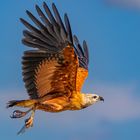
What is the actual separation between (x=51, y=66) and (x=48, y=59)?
0.64 feet

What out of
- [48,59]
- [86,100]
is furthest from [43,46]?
[86,100]

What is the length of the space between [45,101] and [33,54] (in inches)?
50.9

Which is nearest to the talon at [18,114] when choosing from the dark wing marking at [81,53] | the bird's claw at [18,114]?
the bird's claw at [18,114]

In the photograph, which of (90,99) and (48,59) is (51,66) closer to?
(48,59)

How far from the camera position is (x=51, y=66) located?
14.5 metres

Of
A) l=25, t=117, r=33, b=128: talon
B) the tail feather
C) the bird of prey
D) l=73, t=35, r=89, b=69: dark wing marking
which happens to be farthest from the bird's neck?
l=73, t=35, r=89, b=69: dark wing marking

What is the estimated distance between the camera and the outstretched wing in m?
14.3

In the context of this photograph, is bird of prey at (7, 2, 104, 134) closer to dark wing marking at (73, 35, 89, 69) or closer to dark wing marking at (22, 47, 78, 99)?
dark wing marking at (22, 47, 78, 99)

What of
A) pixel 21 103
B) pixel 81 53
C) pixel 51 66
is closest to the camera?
pixel 21 103

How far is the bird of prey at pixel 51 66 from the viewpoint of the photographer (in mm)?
14141

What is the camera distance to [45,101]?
14.3 m

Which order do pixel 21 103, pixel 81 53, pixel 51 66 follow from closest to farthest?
pixel 21 103, pixel 51 66, pixel 81 53

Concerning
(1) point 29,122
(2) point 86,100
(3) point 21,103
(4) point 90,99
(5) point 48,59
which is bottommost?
(1) point 29,122

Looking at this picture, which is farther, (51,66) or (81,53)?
(81,53)
